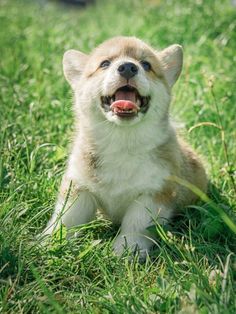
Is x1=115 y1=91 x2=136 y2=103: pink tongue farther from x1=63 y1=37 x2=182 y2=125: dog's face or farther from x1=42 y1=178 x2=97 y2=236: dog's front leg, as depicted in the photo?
x1=42 y1=178 x2=97 y2=236: dog's front leg

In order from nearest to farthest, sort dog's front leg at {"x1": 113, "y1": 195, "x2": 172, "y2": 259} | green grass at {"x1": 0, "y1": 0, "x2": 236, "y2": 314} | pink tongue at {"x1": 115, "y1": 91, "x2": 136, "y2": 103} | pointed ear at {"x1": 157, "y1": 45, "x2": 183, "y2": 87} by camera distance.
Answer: green grass at {"x1": 0, "y1": 0, "x2": 236, "y2": 314} → dog's front leg at {"x1": 113, "y1": 195, "x2": 172, "y2": 259} → pink tongue at {"x1": 115, "y1": 91, "x2": 136, "y2": 103} → pointed ear at {"x1": 157, "y1": 45, "x2": 183, "y2": 87}

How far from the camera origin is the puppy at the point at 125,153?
4.12m

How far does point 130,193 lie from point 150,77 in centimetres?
77

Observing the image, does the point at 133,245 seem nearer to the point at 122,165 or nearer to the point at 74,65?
the point at 122,165

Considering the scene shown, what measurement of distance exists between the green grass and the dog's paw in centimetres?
6

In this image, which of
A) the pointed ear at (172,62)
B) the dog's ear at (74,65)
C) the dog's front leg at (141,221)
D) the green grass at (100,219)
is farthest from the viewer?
the dog's ear at (74,65)

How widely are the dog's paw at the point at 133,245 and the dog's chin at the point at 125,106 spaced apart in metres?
0.71

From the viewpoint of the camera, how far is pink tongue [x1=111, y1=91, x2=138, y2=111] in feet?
13.4

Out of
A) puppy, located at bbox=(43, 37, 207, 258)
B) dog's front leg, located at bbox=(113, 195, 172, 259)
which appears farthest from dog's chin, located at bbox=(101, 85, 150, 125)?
dog's front leg, located at bbox=(113, 195, 172, 259)

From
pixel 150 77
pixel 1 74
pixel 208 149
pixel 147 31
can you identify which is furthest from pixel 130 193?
pixel 147 31

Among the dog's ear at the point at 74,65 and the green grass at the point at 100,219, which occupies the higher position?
the dog's ear at the point at 74,65

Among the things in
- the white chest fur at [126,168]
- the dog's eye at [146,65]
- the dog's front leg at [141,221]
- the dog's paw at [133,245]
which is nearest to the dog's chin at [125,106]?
the white chest fur at [126,168]

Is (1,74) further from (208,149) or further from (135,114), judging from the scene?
(135,114)

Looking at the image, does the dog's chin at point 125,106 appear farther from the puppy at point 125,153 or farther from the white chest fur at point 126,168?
the white chest fur at point 126,168
